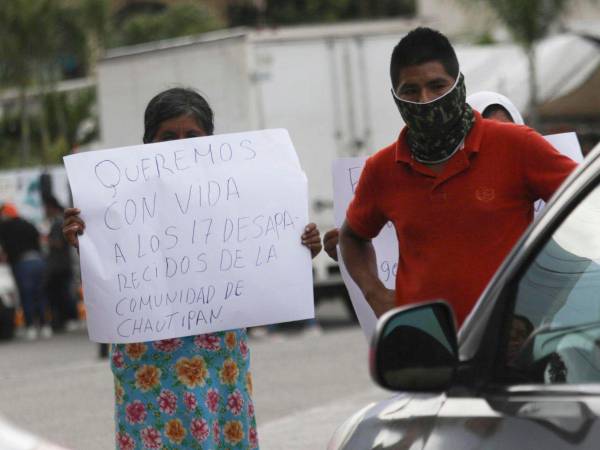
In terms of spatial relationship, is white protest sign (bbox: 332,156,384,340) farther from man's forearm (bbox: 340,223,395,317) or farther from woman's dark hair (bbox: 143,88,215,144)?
woman's dark hair (bbox: 143,88,215,144)

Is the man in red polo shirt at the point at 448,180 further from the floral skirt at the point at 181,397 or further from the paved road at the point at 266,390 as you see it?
the paved road at the point at 266,390

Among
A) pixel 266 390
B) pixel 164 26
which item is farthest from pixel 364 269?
pixel 164 26

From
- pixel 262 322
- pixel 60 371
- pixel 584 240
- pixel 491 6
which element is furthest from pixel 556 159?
pixel 491 6

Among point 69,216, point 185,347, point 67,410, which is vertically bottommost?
point 67,410

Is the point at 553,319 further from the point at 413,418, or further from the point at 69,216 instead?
the point at 69,216

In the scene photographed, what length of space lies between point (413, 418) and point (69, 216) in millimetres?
2374

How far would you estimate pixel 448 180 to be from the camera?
14.0 ft

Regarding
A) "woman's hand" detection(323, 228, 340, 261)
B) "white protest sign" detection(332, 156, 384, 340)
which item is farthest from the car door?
"woman's hand" detection(323, 228, 340, 261)

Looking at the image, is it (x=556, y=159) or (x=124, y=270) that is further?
(x=124, y=270)

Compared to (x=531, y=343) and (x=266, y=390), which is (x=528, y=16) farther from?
(x=531, y=343)

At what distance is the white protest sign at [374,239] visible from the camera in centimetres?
538

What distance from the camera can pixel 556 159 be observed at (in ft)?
13.8

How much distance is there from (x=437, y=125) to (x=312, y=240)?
1189mm

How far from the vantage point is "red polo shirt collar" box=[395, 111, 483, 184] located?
428cm
